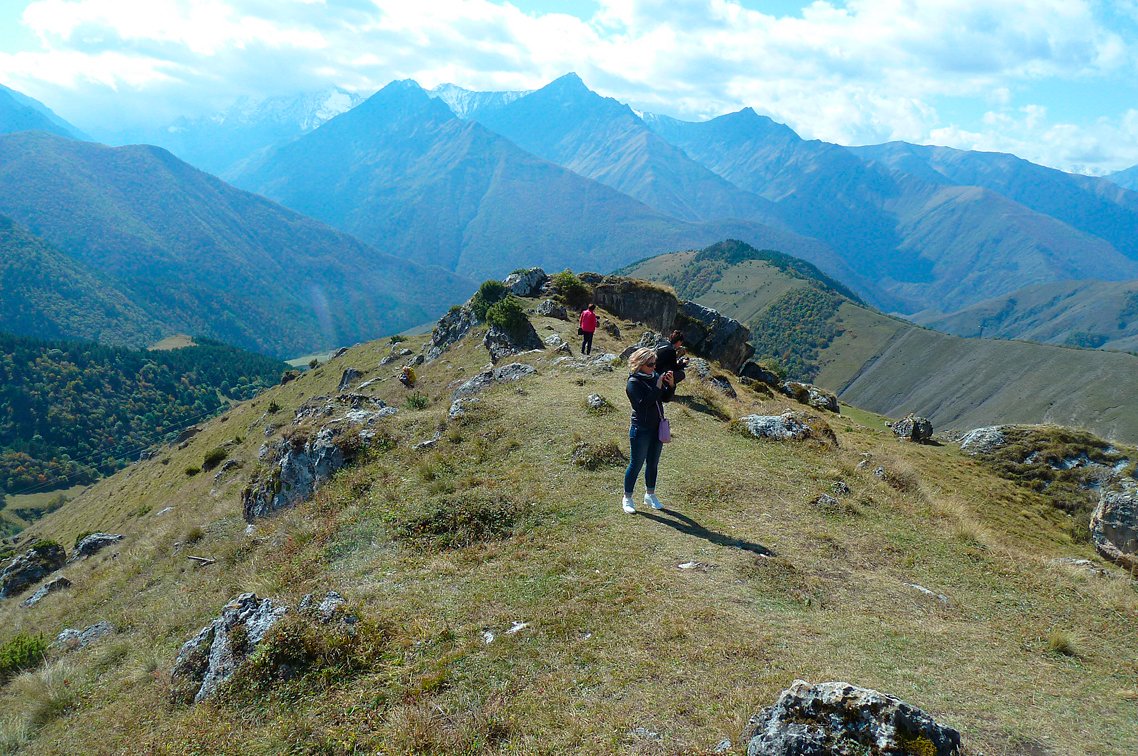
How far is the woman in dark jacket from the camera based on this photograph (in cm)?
1309

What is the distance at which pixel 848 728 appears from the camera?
231 inches

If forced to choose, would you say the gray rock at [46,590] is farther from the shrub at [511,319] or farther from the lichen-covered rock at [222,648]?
the shrub at [511,319]

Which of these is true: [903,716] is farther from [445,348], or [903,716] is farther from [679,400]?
[445,348]

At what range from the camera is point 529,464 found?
56.0 ft

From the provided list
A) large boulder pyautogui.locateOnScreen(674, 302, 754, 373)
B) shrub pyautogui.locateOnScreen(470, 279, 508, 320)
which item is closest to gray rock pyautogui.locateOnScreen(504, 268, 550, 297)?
shrub pyautogui.locateOnScreen(470, 279, 508, 320)

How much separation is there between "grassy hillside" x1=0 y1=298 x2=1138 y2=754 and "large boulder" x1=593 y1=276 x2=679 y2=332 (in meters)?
40.9

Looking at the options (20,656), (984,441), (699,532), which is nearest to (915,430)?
(984,441)

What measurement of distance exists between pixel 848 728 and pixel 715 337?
174ft

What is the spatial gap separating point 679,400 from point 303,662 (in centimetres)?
1802

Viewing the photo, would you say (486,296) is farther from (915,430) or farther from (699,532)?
(699,532)

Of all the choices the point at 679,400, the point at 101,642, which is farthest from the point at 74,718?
the point at 679,400

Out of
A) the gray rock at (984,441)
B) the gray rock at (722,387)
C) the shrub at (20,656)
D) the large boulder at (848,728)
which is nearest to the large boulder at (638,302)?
the gray rock at (722,387)

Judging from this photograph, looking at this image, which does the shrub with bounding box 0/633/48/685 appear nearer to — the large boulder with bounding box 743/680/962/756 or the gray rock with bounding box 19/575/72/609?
the gray rock with bounding box 19/575/72/609

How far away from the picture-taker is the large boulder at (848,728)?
5742 mm
